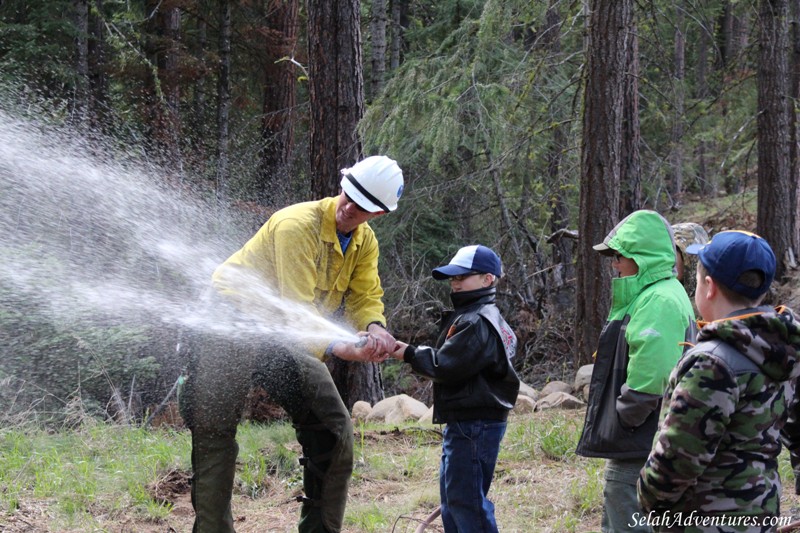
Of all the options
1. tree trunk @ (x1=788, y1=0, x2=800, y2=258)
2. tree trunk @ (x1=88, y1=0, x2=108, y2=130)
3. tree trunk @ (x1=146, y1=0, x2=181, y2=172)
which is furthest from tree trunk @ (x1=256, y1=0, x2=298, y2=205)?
tree trunk @ (x1=788, y1=0, x2=800, y2=258)

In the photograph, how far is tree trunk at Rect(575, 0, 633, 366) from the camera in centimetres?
801

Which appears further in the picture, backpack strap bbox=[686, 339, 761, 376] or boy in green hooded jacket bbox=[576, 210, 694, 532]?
boy in green hooded jacket bbox=[576, 210, 694, 532]

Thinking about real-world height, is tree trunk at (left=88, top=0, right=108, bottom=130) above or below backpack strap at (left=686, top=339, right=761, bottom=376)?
above

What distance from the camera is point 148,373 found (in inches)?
364

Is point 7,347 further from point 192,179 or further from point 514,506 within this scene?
point 514,506

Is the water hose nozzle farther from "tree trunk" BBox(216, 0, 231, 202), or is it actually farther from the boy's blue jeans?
"tree trunk" BBox(216, 0, 231, 202)

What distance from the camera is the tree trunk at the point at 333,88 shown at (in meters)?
7.46

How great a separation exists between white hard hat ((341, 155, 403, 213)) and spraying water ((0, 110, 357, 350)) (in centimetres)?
174

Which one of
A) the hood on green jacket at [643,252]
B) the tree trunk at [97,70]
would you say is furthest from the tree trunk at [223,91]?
the hood on green jacket at [643,252]

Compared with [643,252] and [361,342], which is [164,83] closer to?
[361,342]

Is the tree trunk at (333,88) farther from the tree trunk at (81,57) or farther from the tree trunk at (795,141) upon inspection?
the tree trunk at (795,141)

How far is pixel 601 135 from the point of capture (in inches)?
318

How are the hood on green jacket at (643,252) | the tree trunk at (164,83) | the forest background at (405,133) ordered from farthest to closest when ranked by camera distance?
the tree trunk at (164,83)
the forest background at (405,133)
the hood on green jacket at (643,252)

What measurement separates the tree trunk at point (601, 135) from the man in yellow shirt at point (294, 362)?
4.31m
